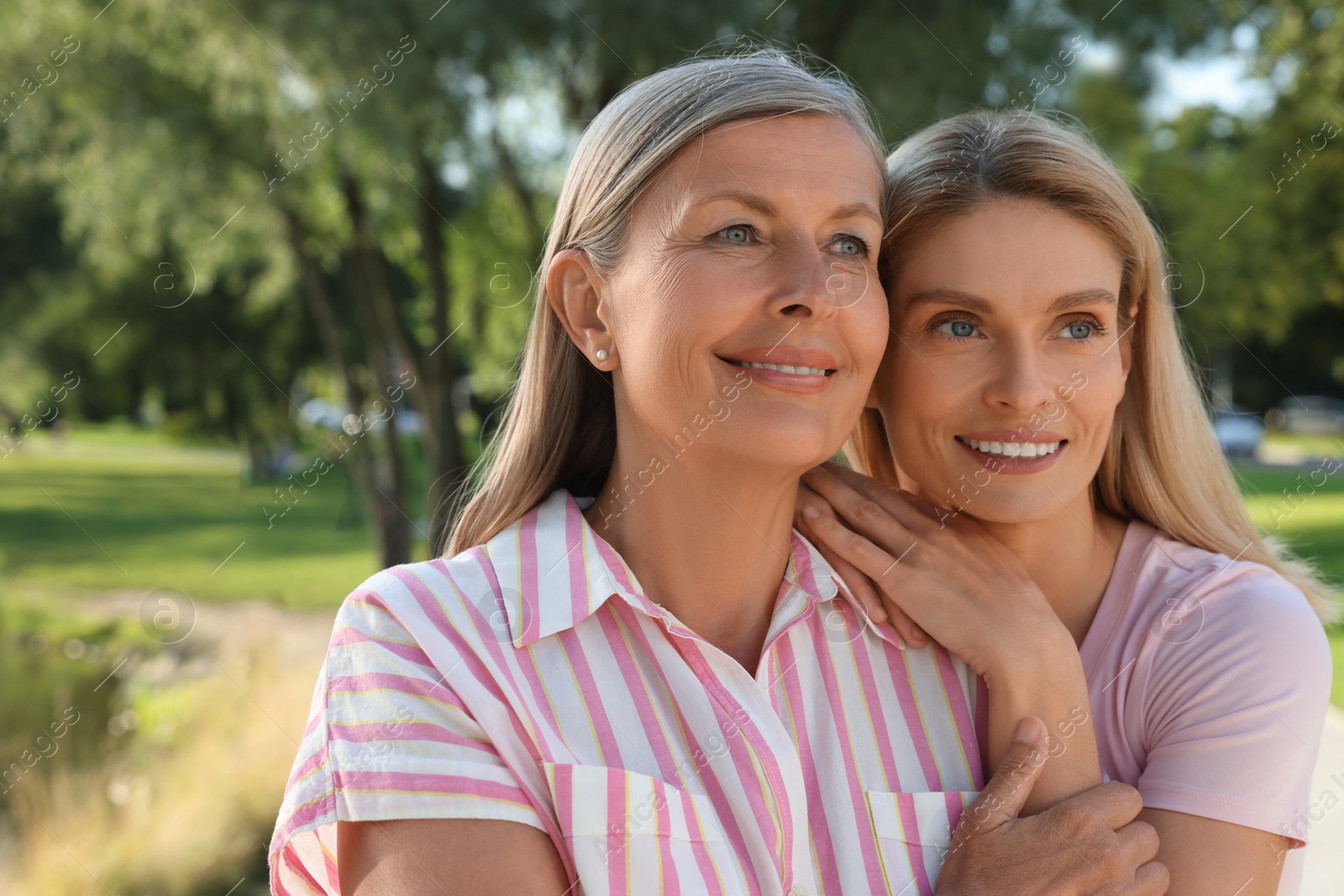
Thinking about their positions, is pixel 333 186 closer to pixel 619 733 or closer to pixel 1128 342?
pixel 1128 342

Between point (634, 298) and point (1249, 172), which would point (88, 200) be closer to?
point (634, 298)

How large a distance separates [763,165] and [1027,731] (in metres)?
1.11

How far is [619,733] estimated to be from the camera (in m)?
1.89

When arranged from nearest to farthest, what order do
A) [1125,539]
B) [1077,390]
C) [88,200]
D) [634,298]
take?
[634,298] → [1077,390] → [1125,539] → [88,200]

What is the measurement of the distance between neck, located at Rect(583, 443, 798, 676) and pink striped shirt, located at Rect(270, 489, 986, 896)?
0.28ft

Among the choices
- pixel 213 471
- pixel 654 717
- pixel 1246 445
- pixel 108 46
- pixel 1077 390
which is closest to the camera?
pixel 654 717

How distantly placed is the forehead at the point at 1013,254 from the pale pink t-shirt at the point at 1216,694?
676 millimetres

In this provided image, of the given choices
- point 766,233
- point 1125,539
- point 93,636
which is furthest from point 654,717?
point 93,636

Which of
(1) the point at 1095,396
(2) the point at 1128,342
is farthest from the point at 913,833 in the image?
(2) the point at 1128,342

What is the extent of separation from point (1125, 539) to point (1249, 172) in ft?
59.9

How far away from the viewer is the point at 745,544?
220 cm

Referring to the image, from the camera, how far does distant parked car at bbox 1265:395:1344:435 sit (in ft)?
112

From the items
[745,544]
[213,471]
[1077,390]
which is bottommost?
[745,544]

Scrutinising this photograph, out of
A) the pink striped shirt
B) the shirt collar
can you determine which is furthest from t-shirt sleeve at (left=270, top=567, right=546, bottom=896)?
the shirt collar
